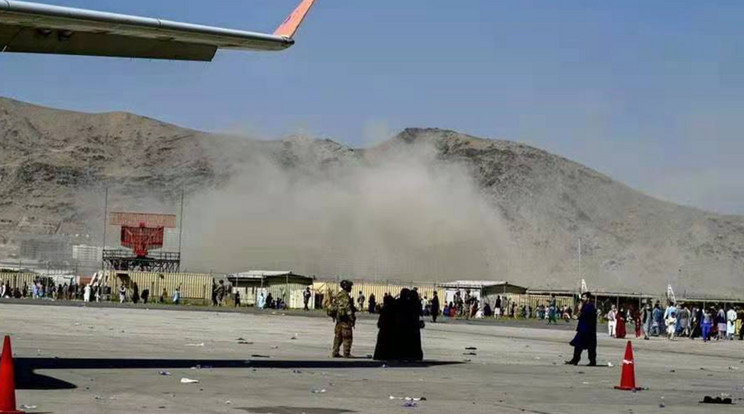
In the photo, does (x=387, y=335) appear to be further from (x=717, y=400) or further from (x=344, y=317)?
(x=717, y=400)

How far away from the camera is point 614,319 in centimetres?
5700

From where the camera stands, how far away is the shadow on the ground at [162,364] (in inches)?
905

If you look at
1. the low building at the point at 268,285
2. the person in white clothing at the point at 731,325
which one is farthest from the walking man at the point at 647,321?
the low building at the point at 268,285

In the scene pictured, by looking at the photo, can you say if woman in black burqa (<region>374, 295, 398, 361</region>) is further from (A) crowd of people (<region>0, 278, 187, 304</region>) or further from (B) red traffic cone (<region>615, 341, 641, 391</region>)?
(A) crowd of people (<region>0, 278, 187, 304</region>)

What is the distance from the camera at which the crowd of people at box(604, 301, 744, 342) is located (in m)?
57.1

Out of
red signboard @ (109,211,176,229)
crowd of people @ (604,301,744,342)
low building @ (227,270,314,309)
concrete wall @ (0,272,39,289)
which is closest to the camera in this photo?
crowd of people @ (604,301,744,342)

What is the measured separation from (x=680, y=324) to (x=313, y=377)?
38.5m

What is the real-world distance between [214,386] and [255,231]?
138945 mm

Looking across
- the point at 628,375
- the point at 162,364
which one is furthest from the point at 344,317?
the point at 628,375

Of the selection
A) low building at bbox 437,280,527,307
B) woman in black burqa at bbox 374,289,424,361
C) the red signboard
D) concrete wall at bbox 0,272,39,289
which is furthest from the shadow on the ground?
the red signboard

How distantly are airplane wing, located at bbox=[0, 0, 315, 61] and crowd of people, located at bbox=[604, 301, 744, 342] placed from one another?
1338 inches

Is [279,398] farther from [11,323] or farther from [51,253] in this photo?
[51,253]

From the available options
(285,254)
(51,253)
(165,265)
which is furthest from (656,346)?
(51,253)

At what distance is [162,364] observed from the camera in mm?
27250
